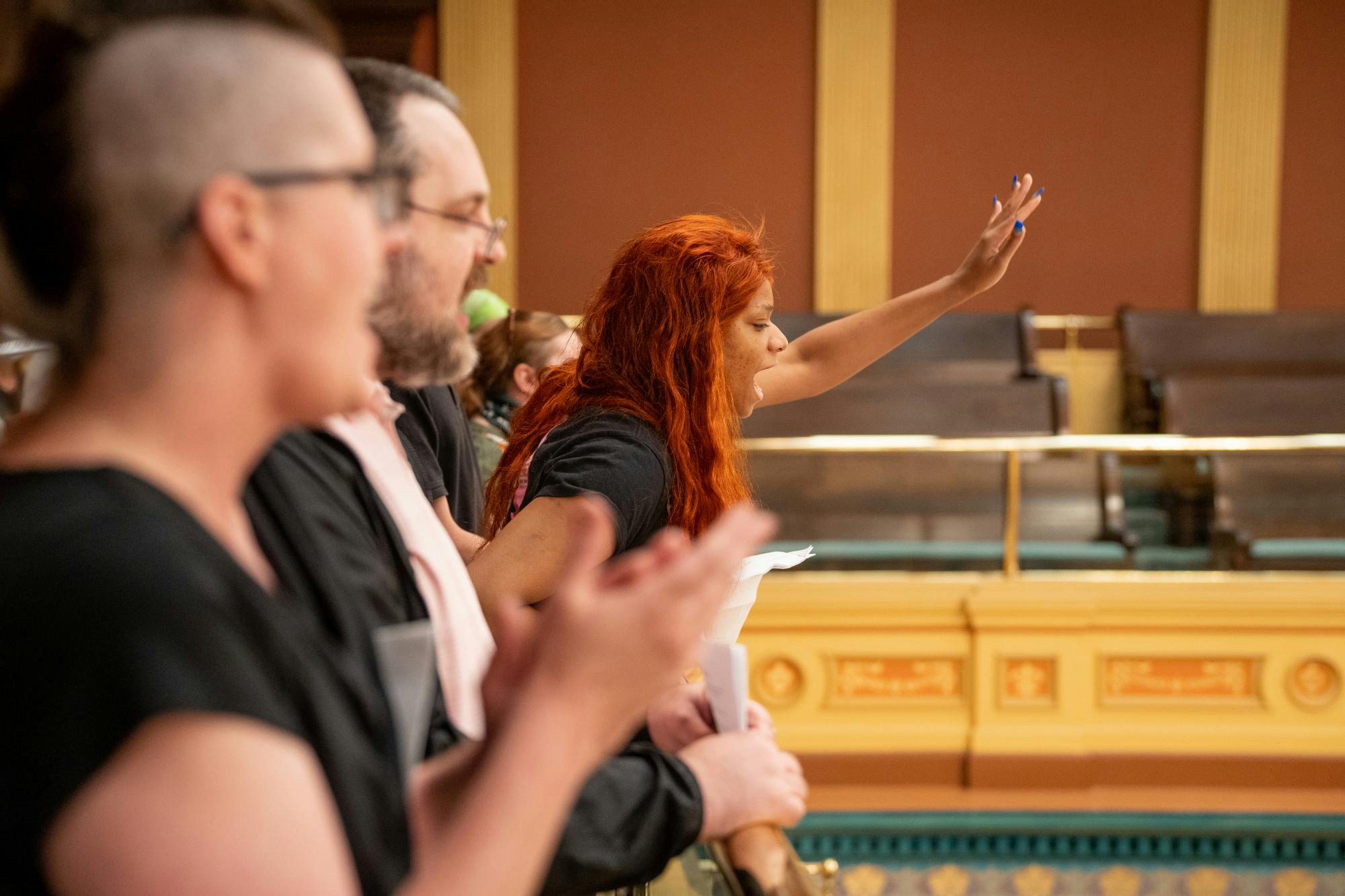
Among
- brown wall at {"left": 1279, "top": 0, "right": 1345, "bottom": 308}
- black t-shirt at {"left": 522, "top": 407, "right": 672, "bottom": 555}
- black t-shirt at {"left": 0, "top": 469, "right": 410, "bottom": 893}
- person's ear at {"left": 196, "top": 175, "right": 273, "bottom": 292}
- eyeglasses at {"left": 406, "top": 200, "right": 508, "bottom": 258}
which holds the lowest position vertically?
black t-shirt at {"left": 522, "top": 407, "right": 672, "bottom": 555}

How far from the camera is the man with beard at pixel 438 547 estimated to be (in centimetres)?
90

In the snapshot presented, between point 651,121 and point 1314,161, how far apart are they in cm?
358

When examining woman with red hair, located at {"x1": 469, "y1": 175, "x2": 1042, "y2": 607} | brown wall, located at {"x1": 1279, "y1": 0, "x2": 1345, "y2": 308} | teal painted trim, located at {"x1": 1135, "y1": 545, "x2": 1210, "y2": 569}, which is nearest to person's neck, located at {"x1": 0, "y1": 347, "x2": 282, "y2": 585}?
woman with red hair, located at {"x1": 469, "y1": 175, "x2": 1042, "y2": 607}

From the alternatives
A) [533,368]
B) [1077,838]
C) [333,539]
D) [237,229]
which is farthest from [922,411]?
[237,229]

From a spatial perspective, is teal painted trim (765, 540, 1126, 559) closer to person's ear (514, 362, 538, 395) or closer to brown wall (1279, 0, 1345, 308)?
person's ear (514, 362, 538, 395)

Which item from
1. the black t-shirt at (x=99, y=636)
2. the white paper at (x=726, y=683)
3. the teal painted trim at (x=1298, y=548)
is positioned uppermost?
the black t-shirt at (x=99, y=636)

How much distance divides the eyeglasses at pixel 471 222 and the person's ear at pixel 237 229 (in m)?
0.54

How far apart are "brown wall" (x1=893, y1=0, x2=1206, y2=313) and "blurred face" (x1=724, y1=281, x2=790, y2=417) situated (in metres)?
5.39

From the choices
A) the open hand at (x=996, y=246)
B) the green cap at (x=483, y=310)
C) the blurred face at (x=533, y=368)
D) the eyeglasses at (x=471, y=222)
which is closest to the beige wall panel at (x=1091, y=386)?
the green cap at (x=483, y=310)

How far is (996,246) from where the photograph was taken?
2029 millimetres

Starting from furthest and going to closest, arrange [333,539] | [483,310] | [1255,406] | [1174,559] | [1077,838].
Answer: [1255,406], [1174,559], [1077,838], [483,310], [333,539]

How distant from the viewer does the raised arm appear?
2010 mm

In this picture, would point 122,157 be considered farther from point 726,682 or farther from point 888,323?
point 888,323

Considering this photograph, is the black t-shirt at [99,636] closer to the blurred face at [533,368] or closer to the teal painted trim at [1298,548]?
the blurred face at [533,368]
